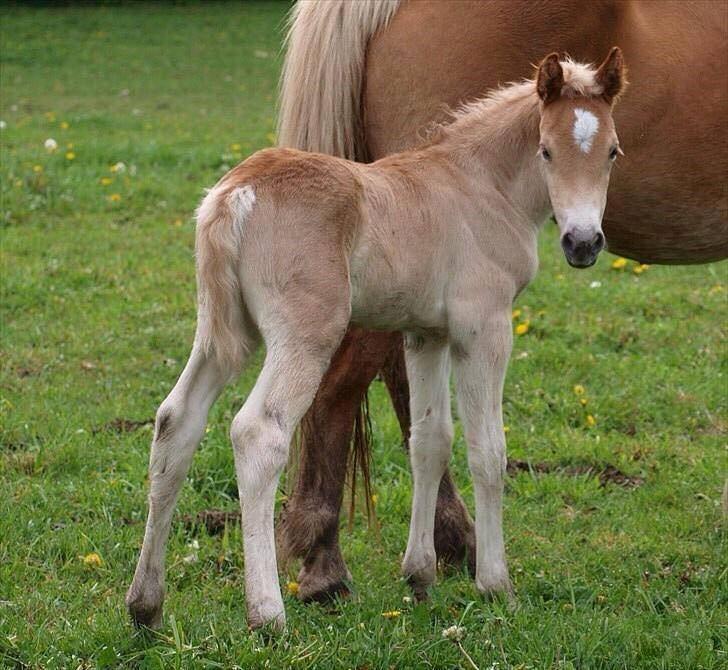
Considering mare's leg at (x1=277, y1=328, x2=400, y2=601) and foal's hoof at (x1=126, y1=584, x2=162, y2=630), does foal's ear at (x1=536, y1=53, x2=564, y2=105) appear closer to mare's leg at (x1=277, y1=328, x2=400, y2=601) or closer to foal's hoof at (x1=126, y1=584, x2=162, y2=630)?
mare's leg at (x1=277, y1=328, x2=400, y2=601)

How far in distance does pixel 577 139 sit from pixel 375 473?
210 centimetres

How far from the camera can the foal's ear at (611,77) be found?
11.0ft

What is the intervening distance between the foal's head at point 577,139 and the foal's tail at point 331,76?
3.17 ft

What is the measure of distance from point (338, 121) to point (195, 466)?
1.61 meters

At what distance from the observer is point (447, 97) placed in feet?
13.6

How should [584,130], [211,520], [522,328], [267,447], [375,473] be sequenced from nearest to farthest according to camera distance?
1. [267,447]
2. [584,130]
3. [211,520]
4. [375,473]
5. [522,328]

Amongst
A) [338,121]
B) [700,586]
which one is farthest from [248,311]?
[700,586]

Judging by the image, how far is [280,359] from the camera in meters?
3.11

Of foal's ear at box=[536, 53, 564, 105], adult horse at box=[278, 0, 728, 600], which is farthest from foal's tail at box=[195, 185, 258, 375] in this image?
adult horse at box=[278, 0, 728, 600]

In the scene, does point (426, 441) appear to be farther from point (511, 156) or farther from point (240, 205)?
point (240, 205)

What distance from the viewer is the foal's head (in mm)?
3275

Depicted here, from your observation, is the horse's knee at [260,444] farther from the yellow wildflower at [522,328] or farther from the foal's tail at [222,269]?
the yellow wildflower at [522,328]

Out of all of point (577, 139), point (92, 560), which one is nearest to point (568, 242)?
point (577, 139)

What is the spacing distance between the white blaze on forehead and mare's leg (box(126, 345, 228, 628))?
3.76ft
